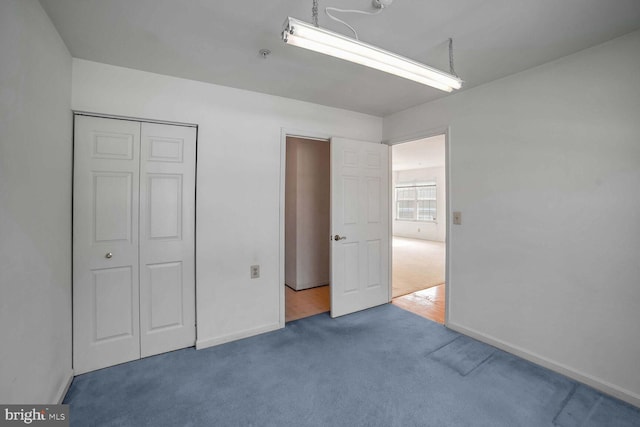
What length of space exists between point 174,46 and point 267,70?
71 centimetres

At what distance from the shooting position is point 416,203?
1037cm

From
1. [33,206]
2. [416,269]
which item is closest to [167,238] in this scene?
[33,206]

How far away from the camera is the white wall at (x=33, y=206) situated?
4.18 ft

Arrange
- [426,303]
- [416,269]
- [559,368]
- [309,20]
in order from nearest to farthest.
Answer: [309,20] < [559,368] < [426,303] < [416,269]

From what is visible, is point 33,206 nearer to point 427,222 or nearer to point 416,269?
point 416,269

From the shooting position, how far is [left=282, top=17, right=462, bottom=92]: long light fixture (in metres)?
1.37

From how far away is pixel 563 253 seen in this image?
221 cm

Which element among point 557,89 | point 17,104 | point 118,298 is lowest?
point 118,298

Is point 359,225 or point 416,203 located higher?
point 416,203

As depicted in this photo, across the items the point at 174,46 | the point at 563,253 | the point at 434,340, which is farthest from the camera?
the point at 434,340

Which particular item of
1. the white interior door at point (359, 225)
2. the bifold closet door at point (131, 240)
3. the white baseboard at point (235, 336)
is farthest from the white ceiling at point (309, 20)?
the white baseboard at point (235, 336)

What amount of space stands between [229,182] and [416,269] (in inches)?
166

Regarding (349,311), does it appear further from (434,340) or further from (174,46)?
(174,46)

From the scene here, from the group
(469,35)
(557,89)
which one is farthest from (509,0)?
(557,89)
